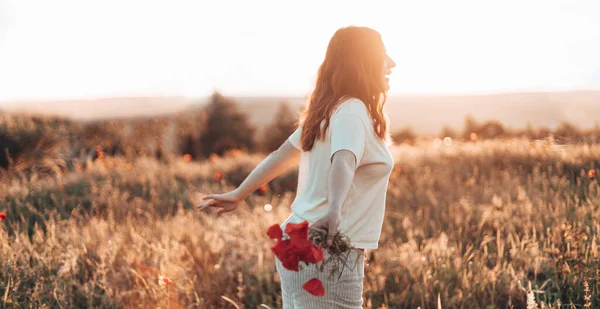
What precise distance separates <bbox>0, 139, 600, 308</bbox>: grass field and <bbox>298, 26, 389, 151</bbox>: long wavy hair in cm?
109

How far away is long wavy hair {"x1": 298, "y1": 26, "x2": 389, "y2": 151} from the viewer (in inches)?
91.1

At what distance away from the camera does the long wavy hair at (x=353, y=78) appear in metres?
2.31

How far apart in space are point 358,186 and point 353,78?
45 centimetres

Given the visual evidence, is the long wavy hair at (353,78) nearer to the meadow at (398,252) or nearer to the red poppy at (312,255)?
the red poppy at (312,255)

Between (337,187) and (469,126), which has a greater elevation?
(337,187)

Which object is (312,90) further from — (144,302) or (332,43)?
(144,302)

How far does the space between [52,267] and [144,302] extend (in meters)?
0.91

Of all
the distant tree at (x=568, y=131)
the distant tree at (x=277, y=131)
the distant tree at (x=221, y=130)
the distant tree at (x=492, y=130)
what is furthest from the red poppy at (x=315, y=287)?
the distant tree at (x=277, y=131)

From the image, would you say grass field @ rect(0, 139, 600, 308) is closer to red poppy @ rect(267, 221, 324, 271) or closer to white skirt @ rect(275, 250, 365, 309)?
white skirt @ rect(275, 250, 365, 309)

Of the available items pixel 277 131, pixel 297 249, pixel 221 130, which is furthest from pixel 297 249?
pixel 277 131

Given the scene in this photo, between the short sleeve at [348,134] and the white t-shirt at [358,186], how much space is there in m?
0.01

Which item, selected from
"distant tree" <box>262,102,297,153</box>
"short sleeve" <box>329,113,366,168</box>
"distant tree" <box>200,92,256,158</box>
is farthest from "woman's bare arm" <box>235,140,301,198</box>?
"distant tree" <box>262,102,297,153</box>

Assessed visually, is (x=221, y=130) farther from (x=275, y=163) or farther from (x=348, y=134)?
(x=348, y=134)

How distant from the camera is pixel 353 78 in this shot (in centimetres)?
232
